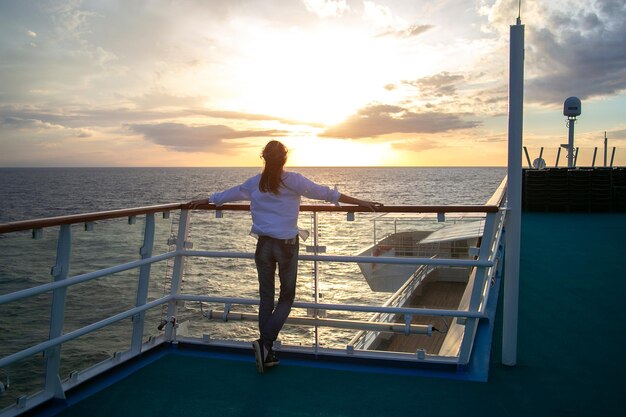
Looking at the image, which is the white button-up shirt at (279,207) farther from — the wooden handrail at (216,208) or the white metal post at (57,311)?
the white metal post at (57,311)

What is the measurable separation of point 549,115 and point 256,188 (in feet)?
68.8

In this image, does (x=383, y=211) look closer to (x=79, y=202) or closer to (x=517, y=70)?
(x=517, y=70)

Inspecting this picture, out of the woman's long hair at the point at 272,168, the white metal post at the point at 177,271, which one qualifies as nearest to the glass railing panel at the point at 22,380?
Answer: the white metal post at the point at 177,271

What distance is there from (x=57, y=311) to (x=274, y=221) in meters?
1.38

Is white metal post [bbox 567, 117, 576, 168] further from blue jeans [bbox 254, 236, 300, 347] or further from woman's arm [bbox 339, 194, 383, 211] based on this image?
blue jeans [bbox 254, 236, 300, 347]

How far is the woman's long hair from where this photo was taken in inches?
137

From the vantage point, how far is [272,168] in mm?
3475

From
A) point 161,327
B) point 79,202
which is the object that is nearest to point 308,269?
point 161,327

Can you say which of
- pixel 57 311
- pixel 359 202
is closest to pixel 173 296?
pixel 57 311

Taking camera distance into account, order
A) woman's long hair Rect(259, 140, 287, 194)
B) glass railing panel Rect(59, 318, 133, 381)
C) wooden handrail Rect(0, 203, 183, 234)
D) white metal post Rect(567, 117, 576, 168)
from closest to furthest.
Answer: wooden handrail Rect(0, 203, 183, 234)
woman's long hair Rect(259, 140, 287, 194)
glass railing panel Rect(59, 318, 133, 381)
white metal post Rect(567, 117, 576, 168)

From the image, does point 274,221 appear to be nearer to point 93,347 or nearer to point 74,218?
point 74,218

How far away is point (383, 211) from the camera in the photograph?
141 inches

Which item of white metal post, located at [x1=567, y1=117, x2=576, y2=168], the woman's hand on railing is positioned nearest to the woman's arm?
the woman's hand on railing

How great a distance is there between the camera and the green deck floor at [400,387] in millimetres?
3018
